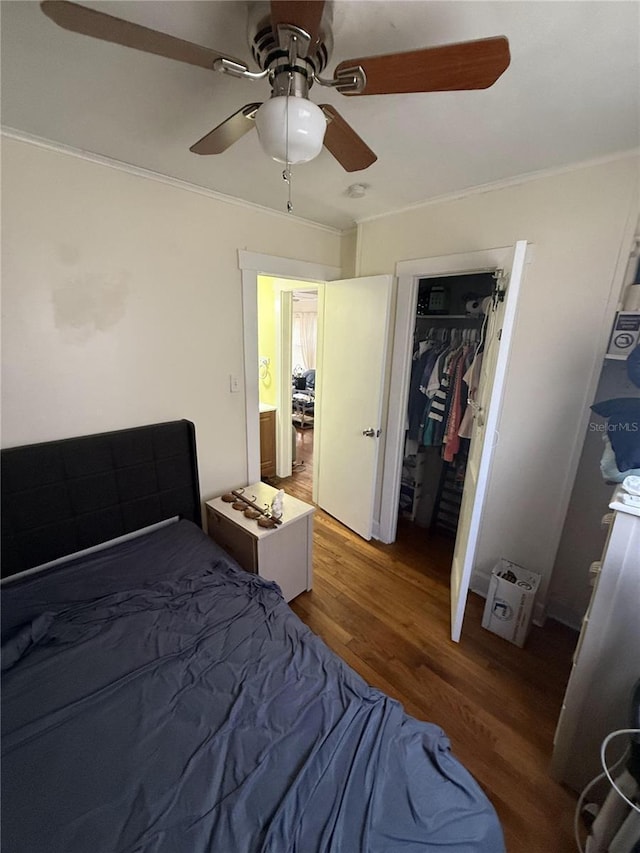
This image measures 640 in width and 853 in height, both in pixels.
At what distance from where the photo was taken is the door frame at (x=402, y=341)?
199 centimetres

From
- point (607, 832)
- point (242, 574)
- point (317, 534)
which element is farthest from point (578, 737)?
point (317, 534)

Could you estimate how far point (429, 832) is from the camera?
0.79 m

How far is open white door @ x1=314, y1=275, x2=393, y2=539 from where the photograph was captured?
246cm

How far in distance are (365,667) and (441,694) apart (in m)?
0.37

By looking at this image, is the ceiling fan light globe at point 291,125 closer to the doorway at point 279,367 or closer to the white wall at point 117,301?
the white wall at point 117,301

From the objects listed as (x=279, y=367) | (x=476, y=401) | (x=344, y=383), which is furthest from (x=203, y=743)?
(x=279, y=367)

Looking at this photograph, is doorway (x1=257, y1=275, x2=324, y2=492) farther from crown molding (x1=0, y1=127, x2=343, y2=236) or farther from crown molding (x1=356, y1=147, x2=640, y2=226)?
crown molding (x1=356, y1=147, x2=640, y2=226)

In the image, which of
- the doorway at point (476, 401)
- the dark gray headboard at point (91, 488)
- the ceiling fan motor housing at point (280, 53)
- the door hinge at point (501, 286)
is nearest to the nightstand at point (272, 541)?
the dark gray headboard at point (91, 488)

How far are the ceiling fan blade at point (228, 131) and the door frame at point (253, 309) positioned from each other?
958 mm

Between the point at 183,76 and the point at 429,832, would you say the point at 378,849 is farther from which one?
the point at 183,76

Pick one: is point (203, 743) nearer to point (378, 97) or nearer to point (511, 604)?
point (511, 604)

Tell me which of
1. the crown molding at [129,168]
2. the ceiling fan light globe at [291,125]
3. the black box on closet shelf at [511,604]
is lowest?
the black box on closet shelf at [511,604]

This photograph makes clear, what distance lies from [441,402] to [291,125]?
2009 millimetres

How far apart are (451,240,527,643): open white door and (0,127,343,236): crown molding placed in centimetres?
154
